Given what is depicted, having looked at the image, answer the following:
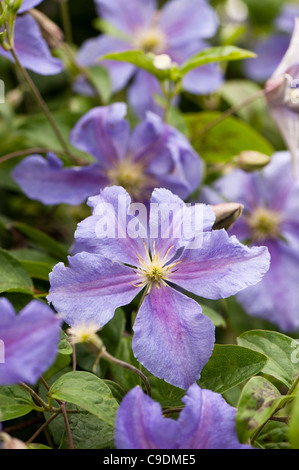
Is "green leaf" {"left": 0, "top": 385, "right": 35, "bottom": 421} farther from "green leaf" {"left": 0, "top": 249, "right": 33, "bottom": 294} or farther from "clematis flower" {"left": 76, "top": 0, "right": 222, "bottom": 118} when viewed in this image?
"clematis flower" {"left": 76, "top": 0, "right": 222, "bottom": 118}

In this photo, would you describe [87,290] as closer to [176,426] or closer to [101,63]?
[176,426]

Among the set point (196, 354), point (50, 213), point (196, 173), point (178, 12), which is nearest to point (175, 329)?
point (196, 354)

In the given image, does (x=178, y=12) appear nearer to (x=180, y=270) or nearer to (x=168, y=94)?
(x=168, y=94)

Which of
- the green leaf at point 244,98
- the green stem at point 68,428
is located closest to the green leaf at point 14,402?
the green stem at point 68,428

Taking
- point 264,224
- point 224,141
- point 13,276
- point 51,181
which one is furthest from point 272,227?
point 13,276

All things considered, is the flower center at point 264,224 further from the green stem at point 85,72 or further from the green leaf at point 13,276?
the green leaf at point 13,276

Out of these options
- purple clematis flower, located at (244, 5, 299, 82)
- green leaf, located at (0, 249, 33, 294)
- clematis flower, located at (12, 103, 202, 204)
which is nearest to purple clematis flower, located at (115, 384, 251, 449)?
green leaf, located at (0, 249, 33, 294)
